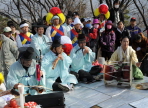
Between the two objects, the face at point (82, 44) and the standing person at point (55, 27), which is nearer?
the face at point (82, 44)

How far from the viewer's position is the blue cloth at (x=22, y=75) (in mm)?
3712

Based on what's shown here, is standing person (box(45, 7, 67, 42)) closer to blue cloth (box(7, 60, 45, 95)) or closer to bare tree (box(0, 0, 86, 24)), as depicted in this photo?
blue cloth (box(7, 60, 45, 95))

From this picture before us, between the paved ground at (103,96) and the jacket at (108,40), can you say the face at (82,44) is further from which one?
the jacket at (108,40)

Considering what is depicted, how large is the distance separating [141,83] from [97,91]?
103cm

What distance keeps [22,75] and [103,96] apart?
1613mm

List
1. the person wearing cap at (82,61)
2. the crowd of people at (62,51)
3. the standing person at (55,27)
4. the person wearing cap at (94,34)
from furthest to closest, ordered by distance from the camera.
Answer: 1. the person wearing cap at (94,34)
2. the standing person at (55,27)
3. the person wearing cap at (82,61)
4. the crowd of people at (62,51)

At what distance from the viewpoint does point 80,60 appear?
5.11 meters

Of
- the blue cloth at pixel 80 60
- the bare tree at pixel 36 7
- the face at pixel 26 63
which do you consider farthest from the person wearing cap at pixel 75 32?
the bare tree at pixel 36 7

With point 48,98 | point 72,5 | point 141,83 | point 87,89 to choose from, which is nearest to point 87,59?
point 87,89

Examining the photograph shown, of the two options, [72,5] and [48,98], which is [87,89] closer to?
[48,98]

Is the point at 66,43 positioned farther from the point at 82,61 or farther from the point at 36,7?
the point at 36,7

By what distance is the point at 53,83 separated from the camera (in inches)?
169

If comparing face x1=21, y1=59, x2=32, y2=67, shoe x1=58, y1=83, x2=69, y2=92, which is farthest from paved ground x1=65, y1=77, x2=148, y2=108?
face x1=21, y1=59, x2=32, y2=67

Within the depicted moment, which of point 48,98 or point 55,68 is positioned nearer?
point 48,98
